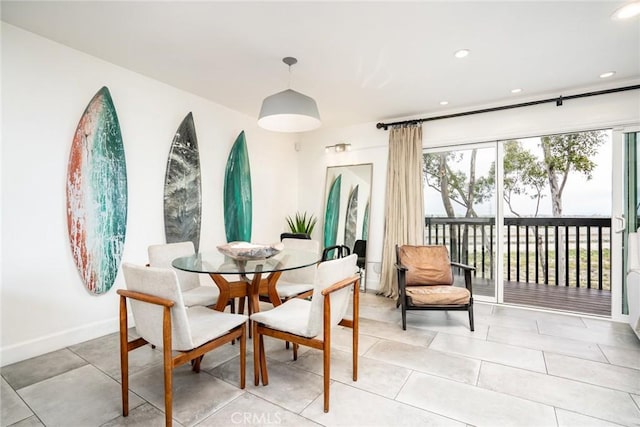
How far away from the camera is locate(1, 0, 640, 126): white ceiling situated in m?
2.12

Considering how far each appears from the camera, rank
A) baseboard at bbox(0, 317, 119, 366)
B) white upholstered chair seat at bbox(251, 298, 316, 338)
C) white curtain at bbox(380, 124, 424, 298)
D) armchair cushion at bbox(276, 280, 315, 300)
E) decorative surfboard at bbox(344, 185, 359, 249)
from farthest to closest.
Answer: decorative surfboard at bbox(344, 185, 359, 249) < white curtain at bbox(380, 124, 424, 298) < armchair cushion at bbox(276, 280, 315, 300) < baseboard at bbox(0, 317, 119, 366) < white upholstered chair seat at bbox(251, 298, 316, 338)

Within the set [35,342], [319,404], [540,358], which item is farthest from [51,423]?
[540,358]

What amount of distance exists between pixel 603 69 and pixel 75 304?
17.5ft

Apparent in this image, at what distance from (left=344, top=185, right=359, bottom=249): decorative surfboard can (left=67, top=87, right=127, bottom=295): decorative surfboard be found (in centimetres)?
296

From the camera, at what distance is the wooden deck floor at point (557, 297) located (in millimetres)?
3674

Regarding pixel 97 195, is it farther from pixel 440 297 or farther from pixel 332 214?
pixel 440 297

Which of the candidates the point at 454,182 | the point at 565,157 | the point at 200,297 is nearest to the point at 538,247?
the point at 565,157

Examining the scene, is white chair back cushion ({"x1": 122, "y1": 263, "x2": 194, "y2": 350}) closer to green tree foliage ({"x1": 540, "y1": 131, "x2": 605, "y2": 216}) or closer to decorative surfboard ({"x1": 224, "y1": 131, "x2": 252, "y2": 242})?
decorative surfboard ({"x1": 224, "y1": 131, "x2": 252, "y2": 242})

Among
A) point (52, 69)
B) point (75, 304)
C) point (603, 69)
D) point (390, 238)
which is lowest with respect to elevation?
point (75, 304)

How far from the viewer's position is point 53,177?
8.36ft

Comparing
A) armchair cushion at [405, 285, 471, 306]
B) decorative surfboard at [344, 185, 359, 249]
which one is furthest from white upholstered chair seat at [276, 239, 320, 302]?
decorative surfboard at [344, 185, 359, 249]

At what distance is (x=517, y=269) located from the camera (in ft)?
16.3

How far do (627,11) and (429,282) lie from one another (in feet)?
8.77

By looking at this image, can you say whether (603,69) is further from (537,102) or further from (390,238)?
(390,238)
